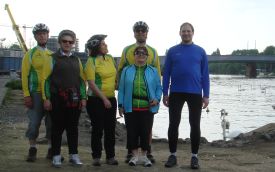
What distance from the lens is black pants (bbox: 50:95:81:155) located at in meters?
6.21

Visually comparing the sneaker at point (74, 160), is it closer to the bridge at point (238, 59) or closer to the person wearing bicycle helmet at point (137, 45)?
the person wearing bicycle helmet at point (137, 45)

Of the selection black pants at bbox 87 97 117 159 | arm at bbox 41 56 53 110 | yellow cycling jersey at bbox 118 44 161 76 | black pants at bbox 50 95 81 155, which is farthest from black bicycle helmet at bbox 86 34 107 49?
black pants at bbox 50 95 81 155

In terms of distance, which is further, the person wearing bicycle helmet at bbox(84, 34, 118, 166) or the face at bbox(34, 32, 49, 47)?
the face at bbox(34, 32, 49, 47)

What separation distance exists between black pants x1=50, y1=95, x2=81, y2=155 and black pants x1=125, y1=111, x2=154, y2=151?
0.70 metres

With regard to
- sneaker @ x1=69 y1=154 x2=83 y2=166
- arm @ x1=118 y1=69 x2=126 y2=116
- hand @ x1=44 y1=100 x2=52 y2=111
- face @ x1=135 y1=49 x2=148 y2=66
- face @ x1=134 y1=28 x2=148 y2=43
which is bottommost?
sneaker @ x1=69 y1=154 x2=83 y2=166

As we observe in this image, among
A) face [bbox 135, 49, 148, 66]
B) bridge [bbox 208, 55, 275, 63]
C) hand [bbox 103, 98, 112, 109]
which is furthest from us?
bridge [bbox 208, 55, 275, 63]

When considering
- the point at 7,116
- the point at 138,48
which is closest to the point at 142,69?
the point at 138,48

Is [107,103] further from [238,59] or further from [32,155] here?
[238,59]

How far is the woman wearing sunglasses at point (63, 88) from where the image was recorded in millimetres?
6172

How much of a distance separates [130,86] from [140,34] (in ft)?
2.36

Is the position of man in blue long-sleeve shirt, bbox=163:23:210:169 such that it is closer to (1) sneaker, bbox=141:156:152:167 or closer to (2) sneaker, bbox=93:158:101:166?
(1) sneaker, bbox=141:156:152:167

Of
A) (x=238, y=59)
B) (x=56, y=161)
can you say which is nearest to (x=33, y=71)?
(x=56, y=161)

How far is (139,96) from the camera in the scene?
6410 mm

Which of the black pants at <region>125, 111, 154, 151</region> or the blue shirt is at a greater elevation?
the blue shirt
